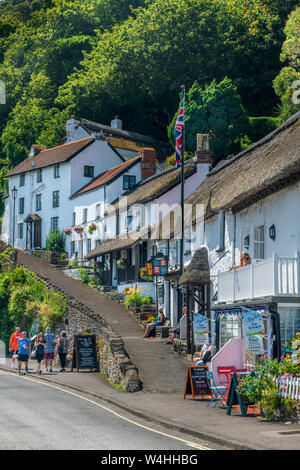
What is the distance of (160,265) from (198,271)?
19.8 feet

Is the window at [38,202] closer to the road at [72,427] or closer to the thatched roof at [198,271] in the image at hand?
the thatched roof at [198,271]

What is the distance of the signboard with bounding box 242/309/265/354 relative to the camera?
20014mm

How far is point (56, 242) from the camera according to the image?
207 feet

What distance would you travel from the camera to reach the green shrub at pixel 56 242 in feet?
206

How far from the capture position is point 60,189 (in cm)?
6519

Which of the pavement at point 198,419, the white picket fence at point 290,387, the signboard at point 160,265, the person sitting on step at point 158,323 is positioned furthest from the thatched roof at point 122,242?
the white picket fence at point 290,387

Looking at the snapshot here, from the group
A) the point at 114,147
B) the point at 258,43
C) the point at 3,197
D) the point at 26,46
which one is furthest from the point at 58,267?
the point at 26,46

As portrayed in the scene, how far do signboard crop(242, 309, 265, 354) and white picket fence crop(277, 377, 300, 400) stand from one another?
2247mm

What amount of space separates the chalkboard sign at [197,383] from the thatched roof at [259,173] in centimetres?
627

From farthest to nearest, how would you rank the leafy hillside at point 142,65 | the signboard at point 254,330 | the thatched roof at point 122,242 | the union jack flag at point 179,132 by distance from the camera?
the leafy hillside at point 142,65
the thatched roof at point 122,242
the union jack flag at point 179,132
the signboard at point 254,330

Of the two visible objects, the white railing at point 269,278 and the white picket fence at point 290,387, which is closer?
the white picket fence at point 290,387

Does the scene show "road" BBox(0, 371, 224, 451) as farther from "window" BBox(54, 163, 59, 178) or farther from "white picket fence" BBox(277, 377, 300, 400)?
"window" BBox(54, 163, 59, 178)

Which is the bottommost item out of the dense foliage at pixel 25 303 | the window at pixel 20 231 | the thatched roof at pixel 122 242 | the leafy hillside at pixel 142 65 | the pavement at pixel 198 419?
the pavement at pixel 198 419

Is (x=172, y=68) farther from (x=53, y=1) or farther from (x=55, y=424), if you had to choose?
(x=55, y=424)
